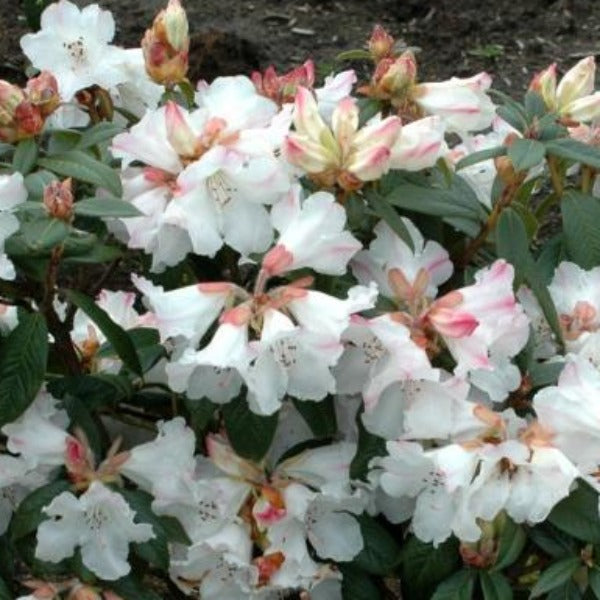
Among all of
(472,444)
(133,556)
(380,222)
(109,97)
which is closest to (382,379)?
(472,444)

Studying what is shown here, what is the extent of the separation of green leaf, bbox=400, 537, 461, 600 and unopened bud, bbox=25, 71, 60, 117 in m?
0.67

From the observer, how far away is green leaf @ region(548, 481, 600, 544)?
168 cm

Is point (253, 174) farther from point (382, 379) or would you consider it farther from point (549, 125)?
point (549, 125)

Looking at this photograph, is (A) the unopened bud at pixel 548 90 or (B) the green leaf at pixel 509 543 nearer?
(B) the green leaf at pixel 509 543

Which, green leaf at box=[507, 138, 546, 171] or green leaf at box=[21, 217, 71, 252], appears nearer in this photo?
green leaf at box=[21, 217, 71, 252]

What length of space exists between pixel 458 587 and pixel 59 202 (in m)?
0.63

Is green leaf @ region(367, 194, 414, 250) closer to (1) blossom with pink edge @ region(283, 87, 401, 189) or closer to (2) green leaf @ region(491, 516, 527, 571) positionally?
(1) blossom with pink edge @ region(283, 87, 401, 189)

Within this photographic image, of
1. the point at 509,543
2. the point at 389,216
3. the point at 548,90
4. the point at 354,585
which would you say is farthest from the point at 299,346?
the point at 548,90

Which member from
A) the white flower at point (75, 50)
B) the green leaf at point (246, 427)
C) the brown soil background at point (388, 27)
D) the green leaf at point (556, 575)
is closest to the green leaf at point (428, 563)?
the green leaf at point (556, 575)

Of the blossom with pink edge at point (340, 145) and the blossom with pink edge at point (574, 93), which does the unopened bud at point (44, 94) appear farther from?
the blossom with pink edge at point (574, 93)

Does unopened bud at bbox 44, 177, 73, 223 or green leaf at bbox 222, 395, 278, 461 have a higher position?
unopened bud at bbox 44, 177, 73, 223

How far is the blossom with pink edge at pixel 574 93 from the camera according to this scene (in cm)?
196

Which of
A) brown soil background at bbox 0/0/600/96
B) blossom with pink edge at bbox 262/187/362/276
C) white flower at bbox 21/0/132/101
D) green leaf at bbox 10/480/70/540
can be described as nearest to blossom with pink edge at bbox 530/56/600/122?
blossom with pink edge at bbox 262/187/362/276

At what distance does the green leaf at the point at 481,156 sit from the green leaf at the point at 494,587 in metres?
0.52
